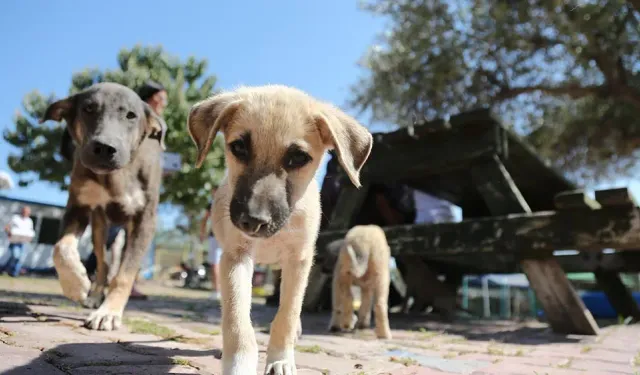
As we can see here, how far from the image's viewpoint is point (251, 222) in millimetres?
2203

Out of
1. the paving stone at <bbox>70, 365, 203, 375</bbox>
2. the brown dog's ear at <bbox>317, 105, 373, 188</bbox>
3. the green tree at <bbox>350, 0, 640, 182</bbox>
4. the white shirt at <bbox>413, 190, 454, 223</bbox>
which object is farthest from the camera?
the green tree at <bbox>350, 0, 640, 182</bbox>

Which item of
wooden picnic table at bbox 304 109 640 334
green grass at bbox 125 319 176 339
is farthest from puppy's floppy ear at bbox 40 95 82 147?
wooden picnic table at bbox 304 109 640 334

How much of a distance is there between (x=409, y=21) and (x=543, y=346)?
9.67 meters

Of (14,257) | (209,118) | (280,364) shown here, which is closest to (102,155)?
(209,118)

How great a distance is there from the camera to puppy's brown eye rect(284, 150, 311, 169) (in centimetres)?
252

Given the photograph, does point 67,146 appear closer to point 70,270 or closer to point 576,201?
point 70,270

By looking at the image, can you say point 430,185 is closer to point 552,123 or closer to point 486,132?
point 486,132

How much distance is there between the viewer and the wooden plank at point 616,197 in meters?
5.00

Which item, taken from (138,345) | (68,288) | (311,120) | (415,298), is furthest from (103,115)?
(415,298)

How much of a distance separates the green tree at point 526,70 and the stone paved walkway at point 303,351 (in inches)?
290

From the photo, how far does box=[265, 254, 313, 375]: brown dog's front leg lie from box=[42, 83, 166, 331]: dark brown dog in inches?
69.7

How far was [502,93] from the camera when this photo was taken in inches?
497

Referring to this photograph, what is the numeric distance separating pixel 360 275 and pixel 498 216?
1.90m

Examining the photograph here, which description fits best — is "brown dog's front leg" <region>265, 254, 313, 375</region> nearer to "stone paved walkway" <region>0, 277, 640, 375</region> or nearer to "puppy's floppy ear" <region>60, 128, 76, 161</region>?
"stone paved walkway" <region>0, 277, 640, 375</region>
